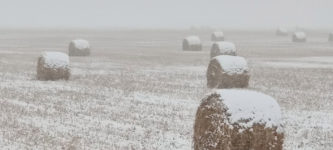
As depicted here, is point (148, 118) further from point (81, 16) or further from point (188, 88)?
point (81, 16)

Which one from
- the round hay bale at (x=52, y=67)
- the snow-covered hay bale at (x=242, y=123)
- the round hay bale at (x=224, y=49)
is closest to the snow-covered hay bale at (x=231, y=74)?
the round hay bale at (x=52, y=67)

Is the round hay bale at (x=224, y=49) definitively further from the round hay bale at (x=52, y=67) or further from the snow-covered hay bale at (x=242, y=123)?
the snow-covered hay bale at (x=242, y=123)

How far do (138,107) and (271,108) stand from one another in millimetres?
7536

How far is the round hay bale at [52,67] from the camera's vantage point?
22781mm

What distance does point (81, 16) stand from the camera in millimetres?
177125

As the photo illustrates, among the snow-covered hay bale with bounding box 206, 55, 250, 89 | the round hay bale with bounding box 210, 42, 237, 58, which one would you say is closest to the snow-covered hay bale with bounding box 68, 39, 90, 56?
the round hay bale with bounding box 210, 42, 237, 58

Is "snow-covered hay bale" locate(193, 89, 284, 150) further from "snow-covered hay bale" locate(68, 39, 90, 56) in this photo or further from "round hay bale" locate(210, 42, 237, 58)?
"snow-covered hay bale" locate(68, 39, 90, 56)

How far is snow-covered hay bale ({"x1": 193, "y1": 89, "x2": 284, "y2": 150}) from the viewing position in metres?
9.80

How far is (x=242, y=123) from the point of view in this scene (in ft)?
32.2

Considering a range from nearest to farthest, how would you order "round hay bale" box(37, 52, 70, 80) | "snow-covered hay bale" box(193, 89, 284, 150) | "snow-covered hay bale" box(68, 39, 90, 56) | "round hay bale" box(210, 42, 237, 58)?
"snow-covered hay bale" box(193, 89, 284, 150), "round hay bale" box(37, 52, 70, 80), "round hay bale" box(210, 42, 237, 58), "snow-covered hay bale" box(68, 39, 90, 56)

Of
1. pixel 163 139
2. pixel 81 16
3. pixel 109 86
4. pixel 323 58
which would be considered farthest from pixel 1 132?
pixel 81 16

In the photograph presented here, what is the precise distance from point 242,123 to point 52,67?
1431 centimetres

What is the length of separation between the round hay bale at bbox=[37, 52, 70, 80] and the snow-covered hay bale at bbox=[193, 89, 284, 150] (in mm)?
13504

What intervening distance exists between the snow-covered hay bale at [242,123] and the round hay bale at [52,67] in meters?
13.5
